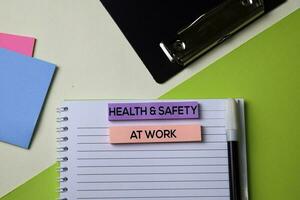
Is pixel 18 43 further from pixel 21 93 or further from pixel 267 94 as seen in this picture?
pixel 267 94

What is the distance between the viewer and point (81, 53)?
580 millimetres

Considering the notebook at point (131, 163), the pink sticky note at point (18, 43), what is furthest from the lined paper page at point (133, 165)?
the pink sticky note at point (18, 43)

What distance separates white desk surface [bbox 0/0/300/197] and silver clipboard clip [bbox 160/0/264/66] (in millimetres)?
17

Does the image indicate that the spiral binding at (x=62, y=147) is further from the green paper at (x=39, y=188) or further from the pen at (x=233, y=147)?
the pen at (x=233, y=147)

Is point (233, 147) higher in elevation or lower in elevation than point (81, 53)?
lower

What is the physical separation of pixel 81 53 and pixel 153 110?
0.46 feet

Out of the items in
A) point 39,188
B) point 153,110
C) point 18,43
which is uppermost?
point 18,43

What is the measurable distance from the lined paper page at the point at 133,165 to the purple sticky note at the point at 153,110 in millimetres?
11

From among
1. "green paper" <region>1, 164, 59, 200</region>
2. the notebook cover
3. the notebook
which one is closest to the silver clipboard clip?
the notebook cover

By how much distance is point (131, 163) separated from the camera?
1.82 feet

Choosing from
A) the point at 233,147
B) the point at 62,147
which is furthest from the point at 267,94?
the point at 62,147

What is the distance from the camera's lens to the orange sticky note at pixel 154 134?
1.83 ft

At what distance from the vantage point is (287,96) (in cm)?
59

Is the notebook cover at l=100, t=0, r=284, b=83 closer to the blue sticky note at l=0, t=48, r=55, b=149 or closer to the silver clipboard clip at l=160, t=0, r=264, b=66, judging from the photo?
the silver clipboard clip at l=160, t=0, r=264, b=66
